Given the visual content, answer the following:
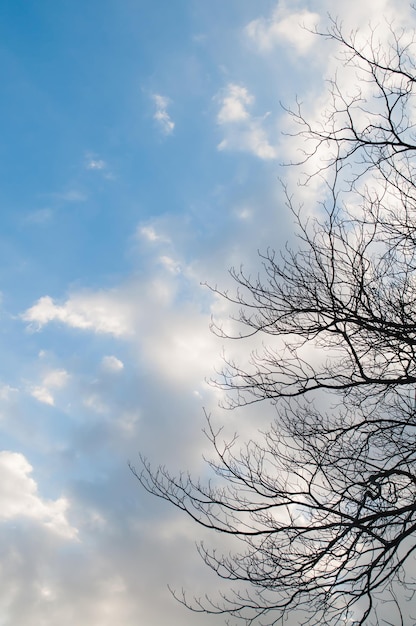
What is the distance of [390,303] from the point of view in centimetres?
444

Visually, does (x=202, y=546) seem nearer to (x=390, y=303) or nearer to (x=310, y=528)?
(x=310, y=528)

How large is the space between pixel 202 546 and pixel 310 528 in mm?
890

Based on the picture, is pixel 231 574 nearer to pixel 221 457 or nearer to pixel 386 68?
pixel 221 457

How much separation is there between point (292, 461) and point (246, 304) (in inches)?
56.1

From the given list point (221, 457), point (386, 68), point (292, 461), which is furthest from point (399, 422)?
point (386, 68)

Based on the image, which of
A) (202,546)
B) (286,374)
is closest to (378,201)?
(286,374)

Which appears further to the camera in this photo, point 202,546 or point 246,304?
point 246,304

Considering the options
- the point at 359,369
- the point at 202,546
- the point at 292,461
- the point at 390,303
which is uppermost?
the point at 390,303

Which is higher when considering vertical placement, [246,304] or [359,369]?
[246,304]

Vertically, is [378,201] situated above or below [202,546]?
above

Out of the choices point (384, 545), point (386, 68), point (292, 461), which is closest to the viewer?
point (384, 545)

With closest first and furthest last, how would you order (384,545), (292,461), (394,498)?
(384,545)
(394,498)
(292,461)

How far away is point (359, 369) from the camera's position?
14.7 feet

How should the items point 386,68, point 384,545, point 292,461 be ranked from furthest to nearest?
point 386,68
point 292,461
point 384,545
